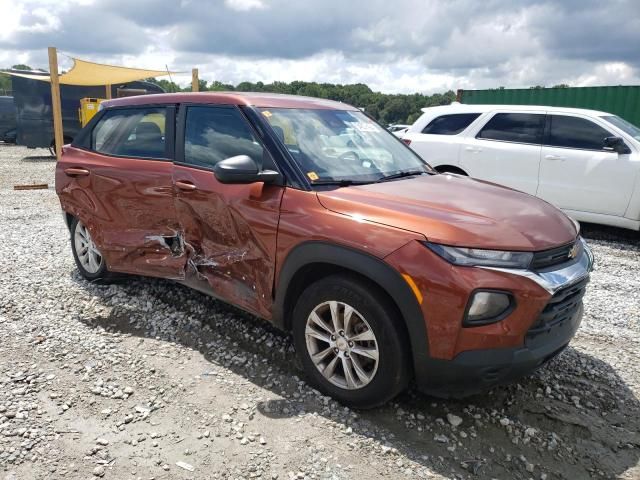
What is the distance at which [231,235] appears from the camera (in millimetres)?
3361

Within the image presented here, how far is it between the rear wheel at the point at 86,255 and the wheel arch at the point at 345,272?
224 centimetres

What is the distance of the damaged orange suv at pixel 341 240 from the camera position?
2494 mm

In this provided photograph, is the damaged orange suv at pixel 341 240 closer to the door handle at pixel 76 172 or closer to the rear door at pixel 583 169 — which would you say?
the door handle at pixel 76 172

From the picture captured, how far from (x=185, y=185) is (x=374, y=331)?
175 centimetres

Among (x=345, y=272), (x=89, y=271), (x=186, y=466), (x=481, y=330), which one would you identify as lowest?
(x=186, y=466)

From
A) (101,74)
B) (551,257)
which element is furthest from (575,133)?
(101,74)

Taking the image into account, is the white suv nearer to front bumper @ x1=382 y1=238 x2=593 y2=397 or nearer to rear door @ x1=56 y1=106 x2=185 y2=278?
rear door @ x1=56 y1=106 x2=185 y2=278

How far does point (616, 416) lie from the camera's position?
2998mm

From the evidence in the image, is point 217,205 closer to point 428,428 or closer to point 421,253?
point 421,253

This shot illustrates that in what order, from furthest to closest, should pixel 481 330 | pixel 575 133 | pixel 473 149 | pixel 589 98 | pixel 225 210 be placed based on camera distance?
1. pixel 589 98
2. pixel 473 149
3. pixel 575 133
4. pixel 225 210
5. pixel 481 330

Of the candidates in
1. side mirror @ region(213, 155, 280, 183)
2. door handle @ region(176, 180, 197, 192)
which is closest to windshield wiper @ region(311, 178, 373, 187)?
side mirror @ region(213, 155, 280, 183)

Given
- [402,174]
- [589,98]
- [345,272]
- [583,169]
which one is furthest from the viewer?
[589,98]

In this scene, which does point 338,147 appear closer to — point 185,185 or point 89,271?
point 185,185

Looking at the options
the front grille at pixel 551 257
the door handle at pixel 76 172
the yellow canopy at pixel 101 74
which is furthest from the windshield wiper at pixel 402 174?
the yellow canopy at pixel 101 74
